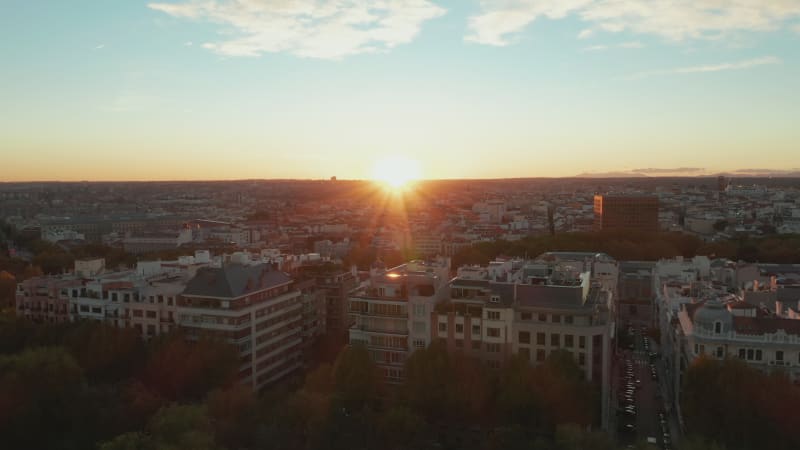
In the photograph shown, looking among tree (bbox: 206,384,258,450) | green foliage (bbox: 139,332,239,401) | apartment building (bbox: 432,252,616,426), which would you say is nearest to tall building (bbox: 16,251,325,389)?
green foliage (bbox: 139,332,239,401)

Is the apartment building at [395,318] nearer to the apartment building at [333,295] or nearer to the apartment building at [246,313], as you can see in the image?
the apartment building at [246,313]

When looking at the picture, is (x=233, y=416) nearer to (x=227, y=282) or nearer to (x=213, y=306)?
(x=213, y=306)

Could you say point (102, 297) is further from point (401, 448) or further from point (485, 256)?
point (485, 256)

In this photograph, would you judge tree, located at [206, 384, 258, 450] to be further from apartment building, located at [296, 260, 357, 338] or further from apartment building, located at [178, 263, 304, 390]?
apartment building, located at [296, 260, 357, 338]

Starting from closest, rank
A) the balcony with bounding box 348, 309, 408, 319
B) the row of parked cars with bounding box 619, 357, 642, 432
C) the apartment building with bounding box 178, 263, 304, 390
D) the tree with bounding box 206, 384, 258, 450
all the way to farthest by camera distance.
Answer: the tree with bounding box 206, 384, 258, 450
the row of parked cars with bounding box 619, 357, 642, 432
the balcony with bounding box 348, 309, 408, 319
the apartment building with bounding box 178, 263, 304, 390

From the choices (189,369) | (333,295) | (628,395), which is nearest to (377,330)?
(189,369)

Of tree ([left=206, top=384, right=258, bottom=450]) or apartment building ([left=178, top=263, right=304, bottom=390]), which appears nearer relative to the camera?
tree ([left=206, top=384, right=258, bottom=450])

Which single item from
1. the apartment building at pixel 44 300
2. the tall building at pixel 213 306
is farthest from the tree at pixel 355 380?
the apartment building at pixel 44 300

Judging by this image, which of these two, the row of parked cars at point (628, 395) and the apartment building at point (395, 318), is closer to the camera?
the apartment building at point (395, 318)
